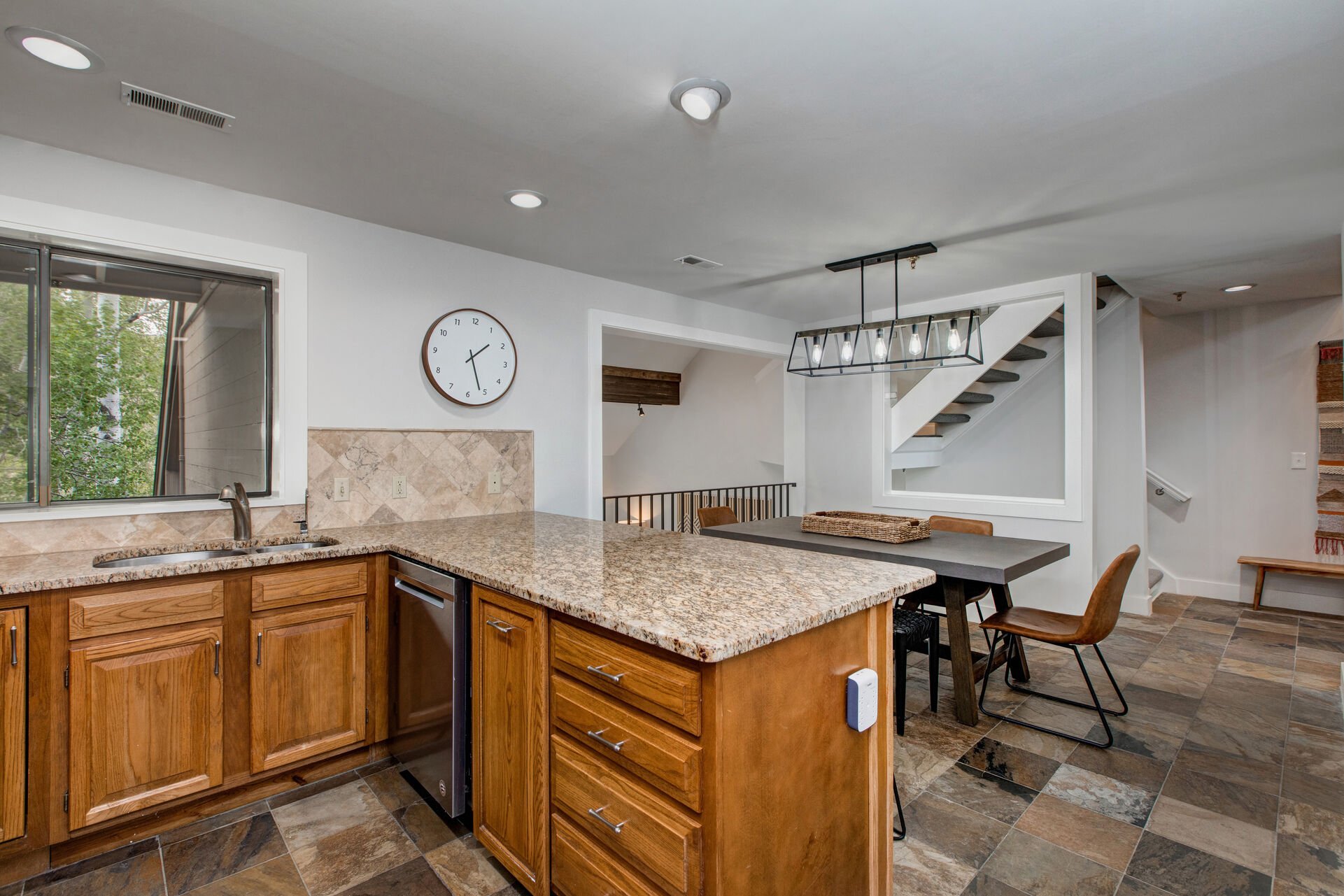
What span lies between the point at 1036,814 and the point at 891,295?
10.7 ft

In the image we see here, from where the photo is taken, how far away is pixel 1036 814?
2.07 meters

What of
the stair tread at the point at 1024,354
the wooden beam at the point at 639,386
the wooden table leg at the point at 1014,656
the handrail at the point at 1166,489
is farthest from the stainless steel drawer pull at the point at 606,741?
the handrail at the point at 1166,489

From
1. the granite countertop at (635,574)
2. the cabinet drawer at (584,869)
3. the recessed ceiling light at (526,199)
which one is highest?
the recessed ceiling light at (526,199)

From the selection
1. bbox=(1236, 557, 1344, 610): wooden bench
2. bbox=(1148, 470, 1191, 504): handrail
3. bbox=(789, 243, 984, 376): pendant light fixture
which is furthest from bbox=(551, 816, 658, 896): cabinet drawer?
bbox=(1148, 470, 1191, 504): handrail

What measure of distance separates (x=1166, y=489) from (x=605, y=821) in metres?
5.73

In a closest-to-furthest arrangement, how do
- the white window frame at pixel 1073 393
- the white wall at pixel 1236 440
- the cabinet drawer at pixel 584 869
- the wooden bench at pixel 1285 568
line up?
the cabinet drawer at pixel 584 869, the white window frame at pixel 1073 393, the wooden bench at pixel 1285 568, the white wall at pixel 1236 440

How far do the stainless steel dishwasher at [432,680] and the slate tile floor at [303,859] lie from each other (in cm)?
13

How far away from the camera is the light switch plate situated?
142 cm

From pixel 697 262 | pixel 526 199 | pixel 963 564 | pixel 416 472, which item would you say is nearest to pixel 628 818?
pixel 963 564

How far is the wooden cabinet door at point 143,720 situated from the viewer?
182 centimetres

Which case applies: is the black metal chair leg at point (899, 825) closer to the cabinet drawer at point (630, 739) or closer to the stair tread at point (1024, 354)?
the cabinet drawer at point (630, 739)

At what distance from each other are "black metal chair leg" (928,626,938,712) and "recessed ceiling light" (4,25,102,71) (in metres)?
3.42

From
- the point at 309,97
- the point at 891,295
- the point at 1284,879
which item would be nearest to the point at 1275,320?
the point at 891,295

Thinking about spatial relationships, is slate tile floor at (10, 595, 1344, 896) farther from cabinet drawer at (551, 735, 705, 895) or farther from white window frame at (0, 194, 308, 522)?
white window frame at (0, 194, 308, 522)
